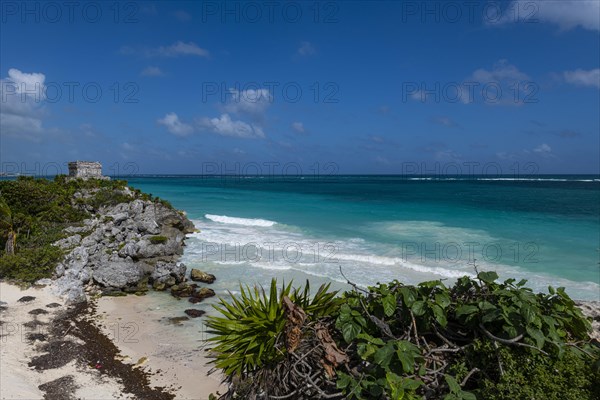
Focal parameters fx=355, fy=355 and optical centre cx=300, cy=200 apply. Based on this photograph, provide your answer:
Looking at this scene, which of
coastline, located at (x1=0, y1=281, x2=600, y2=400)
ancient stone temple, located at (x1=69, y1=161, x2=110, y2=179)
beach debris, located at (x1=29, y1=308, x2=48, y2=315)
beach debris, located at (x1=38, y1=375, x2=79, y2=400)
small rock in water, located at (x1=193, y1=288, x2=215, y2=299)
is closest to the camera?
beach debris, located at (x1=38, y1=375, x2=79, y2=400)

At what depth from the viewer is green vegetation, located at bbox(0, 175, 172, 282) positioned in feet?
43.8

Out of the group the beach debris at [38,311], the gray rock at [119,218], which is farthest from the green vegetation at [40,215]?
the beach debris at [38,311]

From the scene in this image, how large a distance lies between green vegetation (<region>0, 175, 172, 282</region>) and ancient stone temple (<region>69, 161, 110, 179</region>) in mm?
1860

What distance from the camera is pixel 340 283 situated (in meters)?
14.1

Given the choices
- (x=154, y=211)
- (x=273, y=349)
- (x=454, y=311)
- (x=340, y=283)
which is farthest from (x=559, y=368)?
(x=154, y=211)

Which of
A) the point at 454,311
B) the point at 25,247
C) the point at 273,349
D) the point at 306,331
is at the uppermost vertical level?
the point at 454,311

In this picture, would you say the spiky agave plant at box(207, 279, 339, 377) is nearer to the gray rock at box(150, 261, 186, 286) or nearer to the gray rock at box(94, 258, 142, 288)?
the gray rock at box(150, 261, 186, 286)

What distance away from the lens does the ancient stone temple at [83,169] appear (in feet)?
112

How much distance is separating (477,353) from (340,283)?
37.1 feet

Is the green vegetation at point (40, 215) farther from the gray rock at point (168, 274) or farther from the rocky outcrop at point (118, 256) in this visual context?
the gray rock at point (168, 274)

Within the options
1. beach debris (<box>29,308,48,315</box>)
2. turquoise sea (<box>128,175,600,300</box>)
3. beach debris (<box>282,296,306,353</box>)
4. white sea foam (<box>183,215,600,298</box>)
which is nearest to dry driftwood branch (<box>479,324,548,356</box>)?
beach debris (<box>282,296,306,353</box>)

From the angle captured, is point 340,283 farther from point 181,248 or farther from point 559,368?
point 559,368

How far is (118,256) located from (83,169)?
23.7 metres

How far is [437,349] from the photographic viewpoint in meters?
3.05
